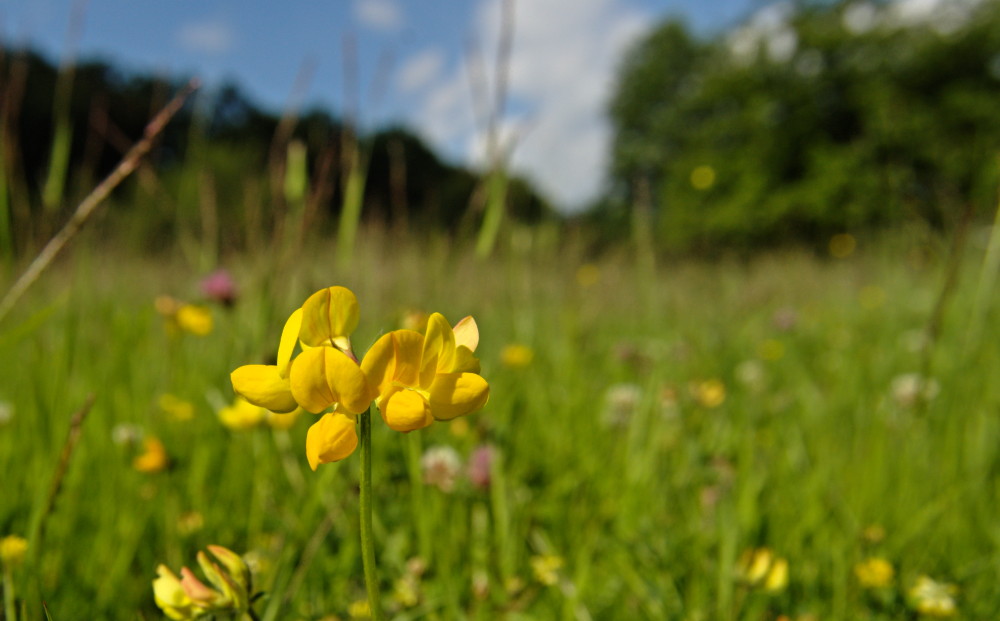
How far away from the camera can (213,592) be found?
0.45 m

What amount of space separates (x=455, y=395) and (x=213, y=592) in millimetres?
244

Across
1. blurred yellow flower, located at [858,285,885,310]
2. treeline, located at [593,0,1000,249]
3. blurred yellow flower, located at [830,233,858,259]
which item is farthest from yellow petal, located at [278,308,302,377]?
treeline, located at [593,0,1000,249]

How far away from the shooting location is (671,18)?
25.4m

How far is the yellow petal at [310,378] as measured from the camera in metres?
0.35

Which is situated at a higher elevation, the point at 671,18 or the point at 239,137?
the point at 671,18

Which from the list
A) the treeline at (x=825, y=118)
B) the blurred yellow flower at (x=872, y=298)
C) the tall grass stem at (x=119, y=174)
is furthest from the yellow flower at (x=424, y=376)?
the treeline at (x=825, y=118)

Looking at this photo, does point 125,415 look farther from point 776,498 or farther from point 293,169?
point 776,498

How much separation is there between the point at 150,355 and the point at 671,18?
90.1ft

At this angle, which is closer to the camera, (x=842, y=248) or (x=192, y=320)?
(x=192, y=320)

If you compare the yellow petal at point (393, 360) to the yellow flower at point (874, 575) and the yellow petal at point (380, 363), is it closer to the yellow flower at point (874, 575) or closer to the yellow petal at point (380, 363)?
the yellow petal at point (380, 363)

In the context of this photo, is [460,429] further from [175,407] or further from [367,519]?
[367,519]

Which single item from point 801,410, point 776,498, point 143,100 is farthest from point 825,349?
point 143,100

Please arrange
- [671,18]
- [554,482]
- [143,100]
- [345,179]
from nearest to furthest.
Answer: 1. [554,482]
2. [345,179]
3. [143,100]
4. [671,18]

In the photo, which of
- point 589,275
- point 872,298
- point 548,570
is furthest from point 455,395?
point 872,298
